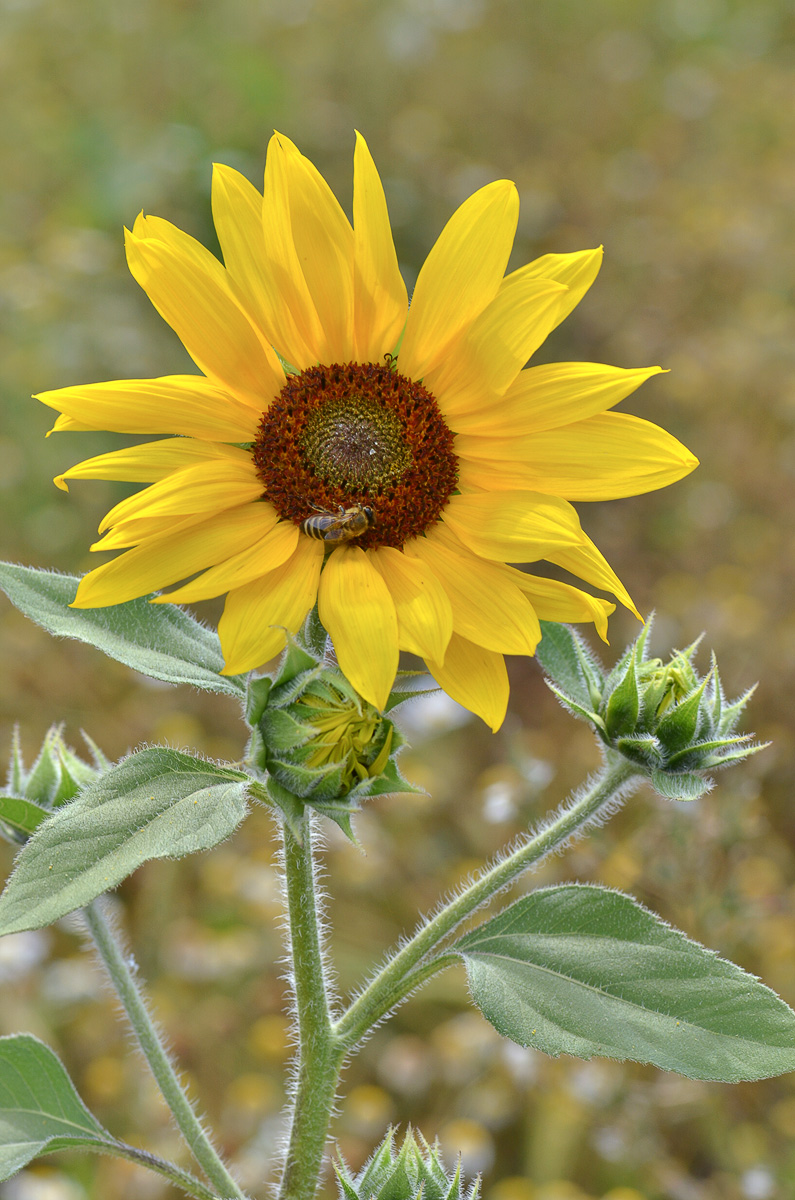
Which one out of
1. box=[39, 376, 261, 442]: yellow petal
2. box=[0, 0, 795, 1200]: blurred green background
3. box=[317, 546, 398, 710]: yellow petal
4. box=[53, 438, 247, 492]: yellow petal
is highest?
box=[39, 376, 261, 442]: yellow petal

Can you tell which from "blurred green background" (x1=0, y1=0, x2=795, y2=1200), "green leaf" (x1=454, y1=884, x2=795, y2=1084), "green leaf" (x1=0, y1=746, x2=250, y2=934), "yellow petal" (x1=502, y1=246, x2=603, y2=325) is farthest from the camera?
"blurred green background" (x1=0, y1=0, x2=795, y2=1200)

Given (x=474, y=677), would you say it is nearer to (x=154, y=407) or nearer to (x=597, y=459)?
(x=597, y=459)

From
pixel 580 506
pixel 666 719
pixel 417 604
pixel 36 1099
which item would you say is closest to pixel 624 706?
pixel 666 719

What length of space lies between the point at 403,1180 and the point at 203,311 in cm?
128

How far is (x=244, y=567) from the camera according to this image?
1.43 m

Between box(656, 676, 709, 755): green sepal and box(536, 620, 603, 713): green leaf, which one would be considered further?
box(536, 620, 603, 713): green leaf

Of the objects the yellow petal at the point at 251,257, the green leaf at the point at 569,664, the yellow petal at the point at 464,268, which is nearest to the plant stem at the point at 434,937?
the green leaf at the point at 569,664

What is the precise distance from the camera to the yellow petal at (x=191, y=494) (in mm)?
1375

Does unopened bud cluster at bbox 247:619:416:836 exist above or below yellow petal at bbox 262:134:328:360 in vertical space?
below

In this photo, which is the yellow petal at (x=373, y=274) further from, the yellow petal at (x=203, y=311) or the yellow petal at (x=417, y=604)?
the yellow petal at (x=417, y=604)

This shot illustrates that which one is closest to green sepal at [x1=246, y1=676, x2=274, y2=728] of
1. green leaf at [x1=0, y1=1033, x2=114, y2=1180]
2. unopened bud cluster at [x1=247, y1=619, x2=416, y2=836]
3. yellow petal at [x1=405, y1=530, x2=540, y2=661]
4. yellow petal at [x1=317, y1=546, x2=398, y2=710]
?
unopened bud cluster at [x1=247, y1=619, x2=416, y2=836]

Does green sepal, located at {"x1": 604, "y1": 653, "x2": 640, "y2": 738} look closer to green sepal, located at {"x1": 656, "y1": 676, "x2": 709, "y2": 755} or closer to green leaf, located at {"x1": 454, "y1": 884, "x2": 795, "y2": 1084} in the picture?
green sepal, located at {"x1": 656, "y1": 676, "x2": 709, "y2": 755}

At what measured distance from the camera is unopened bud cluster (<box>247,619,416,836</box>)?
4.29 ft

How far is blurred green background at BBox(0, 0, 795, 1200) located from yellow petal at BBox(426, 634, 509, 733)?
1.36 meters
